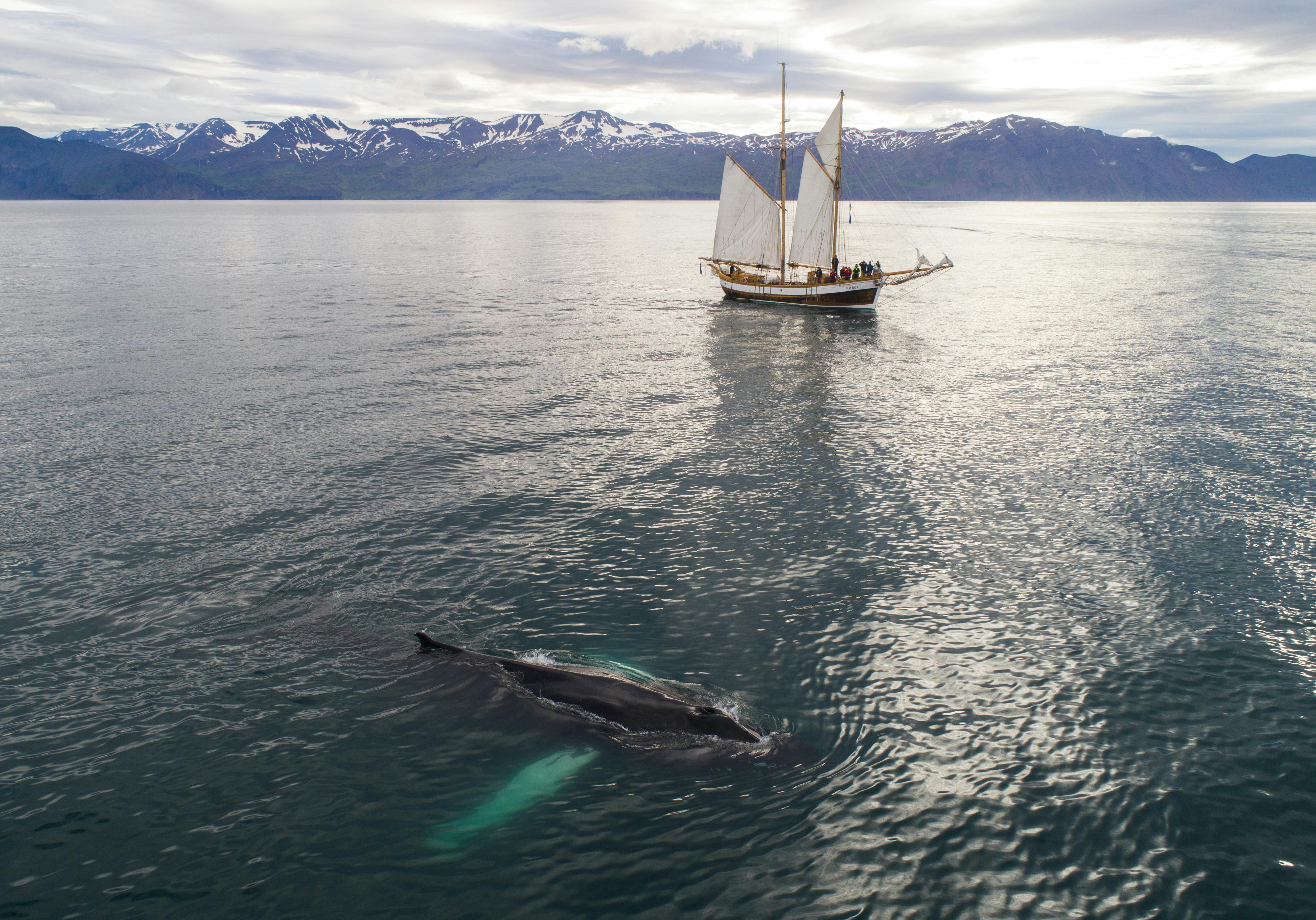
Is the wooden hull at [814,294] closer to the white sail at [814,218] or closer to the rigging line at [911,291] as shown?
the white sail at [814,218]

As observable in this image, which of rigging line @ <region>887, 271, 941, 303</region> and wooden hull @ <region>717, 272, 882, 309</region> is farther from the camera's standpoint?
rigging line @ <region>887, 271, 941, 303</region>

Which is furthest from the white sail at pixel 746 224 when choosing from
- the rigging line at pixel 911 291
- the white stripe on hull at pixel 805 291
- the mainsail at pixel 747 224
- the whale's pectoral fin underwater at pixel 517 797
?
the whale's pectoral fin underwater at pixel 517 797

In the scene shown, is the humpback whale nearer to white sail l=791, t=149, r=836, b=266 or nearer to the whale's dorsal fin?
the whale's dorsal fin

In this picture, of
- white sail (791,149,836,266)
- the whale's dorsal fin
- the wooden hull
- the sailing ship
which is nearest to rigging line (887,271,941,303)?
the sailing ship

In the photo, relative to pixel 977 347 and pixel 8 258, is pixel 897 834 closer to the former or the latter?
pixel 977 347

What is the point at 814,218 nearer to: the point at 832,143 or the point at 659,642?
the point at 832,143

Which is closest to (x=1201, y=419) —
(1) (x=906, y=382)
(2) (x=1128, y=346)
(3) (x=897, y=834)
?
(1) (x=906, y=382)

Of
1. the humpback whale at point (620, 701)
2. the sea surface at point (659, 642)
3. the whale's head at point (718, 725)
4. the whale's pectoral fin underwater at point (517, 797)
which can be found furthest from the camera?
the humpback whale at point (620, 701)
